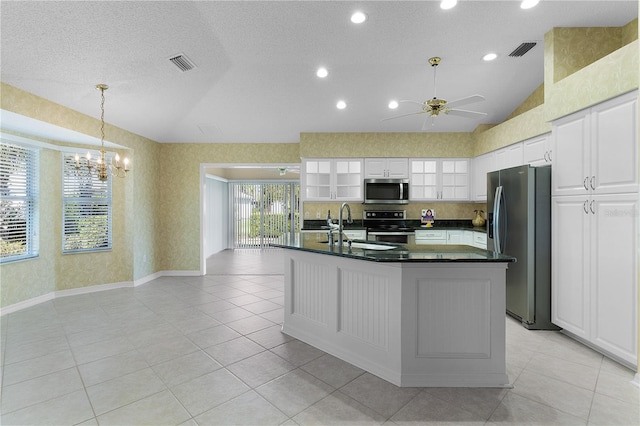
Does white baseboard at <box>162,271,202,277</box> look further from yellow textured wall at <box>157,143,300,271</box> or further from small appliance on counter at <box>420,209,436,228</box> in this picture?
small appliance on counter at <box>420,209,436,228</box>

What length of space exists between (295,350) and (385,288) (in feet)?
3.75

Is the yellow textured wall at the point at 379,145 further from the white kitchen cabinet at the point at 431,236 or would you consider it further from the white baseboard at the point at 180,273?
the white baseboard at the point at 180,273

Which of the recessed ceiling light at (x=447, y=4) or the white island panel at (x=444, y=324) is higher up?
the recessed ceiling light at (x=447, y=4)

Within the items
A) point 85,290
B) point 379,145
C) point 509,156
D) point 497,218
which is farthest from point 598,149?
point 85,290

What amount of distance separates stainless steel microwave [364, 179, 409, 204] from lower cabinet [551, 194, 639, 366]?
278 centimetres

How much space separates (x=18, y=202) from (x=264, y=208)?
6.52 m

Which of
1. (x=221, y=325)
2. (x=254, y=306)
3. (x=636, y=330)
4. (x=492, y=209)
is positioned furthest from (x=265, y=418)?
(x=492, y=209)

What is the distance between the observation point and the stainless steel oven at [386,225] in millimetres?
6004

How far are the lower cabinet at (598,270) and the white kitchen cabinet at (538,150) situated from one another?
0.84m

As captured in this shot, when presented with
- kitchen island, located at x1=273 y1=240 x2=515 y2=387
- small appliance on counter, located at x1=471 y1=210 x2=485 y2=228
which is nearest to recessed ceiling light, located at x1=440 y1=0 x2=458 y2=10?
kitchen island, located at x1=273 y1=240 x2=515 y2=387

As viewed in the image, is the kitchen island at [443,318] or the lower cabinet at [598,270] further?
the lower cabinet at [598,270]

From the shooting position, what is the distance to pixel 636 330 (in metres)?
2.56

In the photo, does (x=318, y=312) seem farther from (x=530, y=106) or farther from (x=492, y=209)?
(x=530, y=106)

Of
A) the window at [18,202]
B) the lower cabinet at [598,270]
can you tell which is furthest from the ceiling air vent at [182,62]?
the lower cabinet at [598,270]
